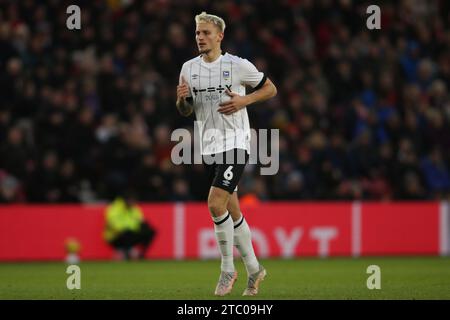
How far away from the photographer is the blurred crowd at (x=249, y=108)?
16.4 m

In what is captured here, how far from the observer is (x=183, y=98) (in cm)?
889

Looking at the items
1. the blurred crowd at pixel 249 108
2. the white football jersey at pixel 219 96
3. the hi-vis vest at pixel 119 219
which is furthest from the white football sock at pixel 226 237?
the blurred crowd at pixel 249 108

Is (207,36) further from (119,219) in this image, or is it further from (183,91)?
(119,219)

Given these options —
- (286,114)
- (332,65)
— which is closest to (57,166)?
(286,114)

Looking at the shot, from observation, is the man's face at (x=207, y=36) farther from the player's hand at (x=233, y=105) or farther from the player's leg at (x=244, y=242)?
the player's leg at (x=244, y=242)

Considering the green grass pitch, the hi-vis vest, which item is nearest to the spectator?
the hi-vis vest

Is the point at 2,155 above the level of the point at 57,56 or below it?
below

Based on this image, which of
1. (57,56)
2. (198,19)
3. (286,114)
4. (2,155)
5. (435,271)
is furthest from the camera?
(286,114)

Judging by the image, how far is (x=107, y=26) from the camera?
17953mm

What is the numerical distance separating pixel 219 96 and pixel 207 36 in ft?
1.85

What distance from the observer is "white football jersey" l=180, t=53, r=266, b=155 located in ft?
28.8

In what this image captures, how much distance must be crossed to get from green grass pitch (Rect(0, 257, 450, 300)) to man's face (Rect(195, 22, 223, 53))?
2.28 meters
